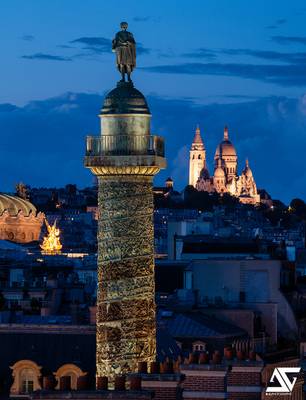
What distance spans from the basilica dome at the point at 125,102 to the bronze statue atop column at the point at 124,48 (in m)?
0.37

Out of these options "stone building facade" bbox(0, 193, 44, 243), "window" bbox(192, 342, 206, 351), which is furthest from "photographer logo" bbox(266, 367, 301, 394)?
"stone building facade" bbox(0, 193, 44, 243)

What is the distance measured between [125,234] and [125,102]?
206 cm

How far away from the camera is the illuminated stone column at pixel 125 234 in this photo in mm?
39219

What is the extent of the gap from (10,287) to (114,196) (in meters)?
48.0

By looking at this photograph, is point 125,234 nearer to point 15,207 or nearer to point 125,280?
point 125,280

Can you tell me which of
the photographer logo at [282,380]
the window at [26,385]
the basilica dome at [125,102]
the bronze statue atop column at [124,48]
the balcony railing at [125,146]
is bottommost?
the photographer logo at [282,380]

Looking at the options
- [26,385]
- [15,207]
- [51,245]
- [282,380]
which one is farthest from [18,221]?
[282,380]

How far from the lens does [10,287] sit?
8744 cm

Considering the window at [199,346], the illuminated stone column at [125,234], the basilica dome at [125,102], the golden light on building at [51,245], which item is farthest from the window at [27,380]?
the golden light on building at [51,245]

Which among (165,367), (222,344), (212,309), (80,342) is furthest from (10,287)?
(165,367)

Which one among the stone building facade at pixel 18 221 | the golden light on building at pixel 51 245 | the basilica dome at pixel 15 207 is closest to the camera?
the golden light on building at pixel 51 245

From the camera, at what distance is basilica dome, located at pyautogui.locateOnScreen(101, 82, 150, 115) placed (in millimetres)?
39938

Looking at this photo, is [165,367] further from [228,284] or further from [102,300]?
[228,284]

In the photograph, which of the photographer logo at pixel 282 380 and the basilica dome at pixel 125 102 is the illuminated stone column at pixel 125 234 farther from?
the photographer logo at pixel 282 380
